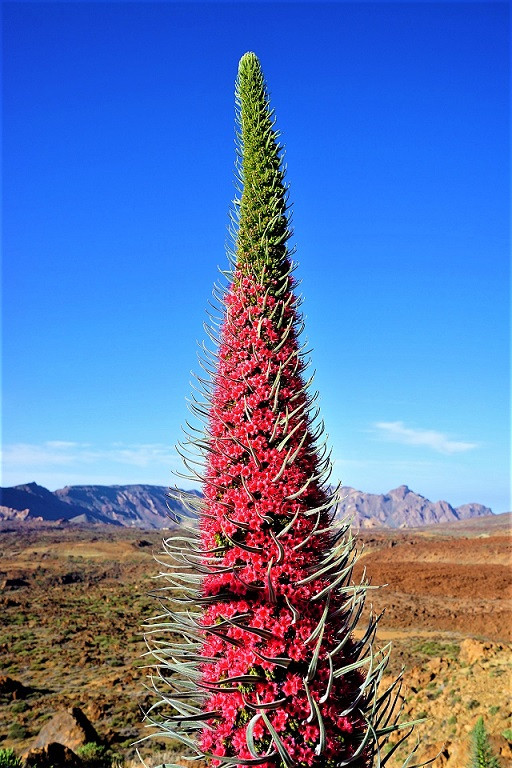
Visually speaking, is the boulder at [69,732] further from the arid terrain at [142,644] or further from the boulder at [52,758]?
the boulder at [52,758]

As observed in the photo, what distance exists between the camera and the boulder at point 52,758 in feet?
35.3

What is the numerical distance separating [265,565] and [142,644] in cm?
2705

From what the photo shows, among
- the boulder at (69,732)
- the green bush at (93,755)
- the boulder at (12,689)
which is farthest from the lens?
the boulder at (12,689)

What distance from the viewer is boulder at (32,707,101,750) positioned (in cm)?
1297

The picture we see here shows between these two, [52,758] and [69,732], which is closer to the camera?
[52,758]

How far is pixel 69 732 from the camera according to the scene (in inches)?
522

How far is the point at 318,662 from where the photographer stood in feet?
7.73

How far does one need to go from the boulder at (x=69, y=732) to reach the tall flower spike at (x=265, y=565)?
12.8 meters

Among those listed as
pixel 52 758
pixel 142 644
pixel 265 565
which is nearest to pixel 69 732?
pixel 52 758

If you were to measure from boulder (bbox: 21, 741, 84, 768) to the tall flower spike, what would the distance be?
10523 millimetres

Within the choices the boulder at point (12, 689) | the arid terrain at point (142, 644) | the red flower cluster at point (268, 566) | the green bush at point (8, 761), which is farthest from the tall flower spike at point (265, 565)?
the boulder at point (12, 689)

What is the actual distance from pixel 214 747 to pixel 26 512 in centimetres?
14555

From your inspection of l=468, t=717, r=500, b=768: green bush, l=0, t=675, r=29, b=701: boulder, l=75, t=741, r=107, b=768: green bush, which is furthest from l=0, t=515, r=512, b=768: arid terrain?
l=468, t=717, r=500, b=768: green bush

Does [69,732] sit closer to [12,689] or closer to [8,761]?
[8,761]
